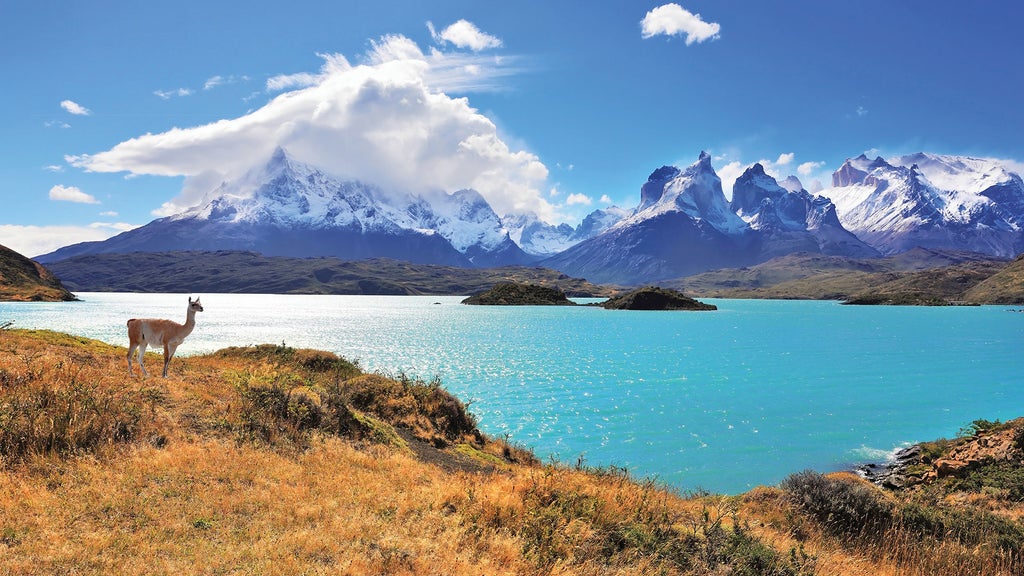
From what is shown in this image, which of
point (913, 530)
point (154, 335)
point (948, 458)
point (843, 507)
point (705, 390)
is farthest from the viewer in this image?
point (705, 390)

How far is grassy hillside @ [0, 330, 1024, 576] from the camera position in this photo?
8.55 metres

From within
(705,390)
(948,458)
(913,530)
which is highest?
(913,530)

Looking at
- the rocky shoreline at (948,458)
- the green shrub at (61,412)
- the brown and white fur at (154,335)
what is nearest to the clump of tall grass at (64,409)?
the green shrub at (61,412)

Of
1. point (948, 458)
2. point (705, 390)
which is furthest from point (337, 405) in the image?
point (705, 390)

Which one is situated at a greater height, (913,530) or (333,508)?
(333,508)

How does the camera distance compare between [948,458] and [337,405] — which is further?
[948,458]

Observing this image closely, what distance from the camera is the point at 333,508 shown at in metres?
10.4

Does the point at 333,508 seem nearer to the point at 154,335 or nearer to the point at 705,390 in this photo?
the point at 154,335

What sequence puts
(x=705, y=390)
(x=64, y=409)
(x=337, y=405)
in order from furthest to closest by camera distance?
(x=705, y=390) < (x=337, y=405) < (x=64, y=409)

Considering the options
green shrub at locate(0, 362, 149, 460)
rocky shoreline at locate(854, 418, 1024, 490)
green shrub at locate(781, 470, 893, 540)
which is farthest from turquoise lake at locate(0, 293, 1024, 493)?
green shrub at locate(0, 362, 149, 460)

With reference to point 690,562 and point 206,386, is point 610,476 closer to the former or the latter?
point 690,562

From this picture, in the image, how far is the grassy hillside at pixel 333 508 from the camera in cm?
855

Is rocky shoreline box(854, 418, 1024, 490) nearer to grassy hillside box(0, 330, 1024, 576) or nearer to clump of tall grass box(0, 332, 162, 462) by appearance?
grassy hillside box(0, 330, 1024, 576)

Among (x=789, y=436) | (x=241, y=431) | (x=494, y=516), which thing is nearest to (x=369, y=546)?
(x=494, y=516)
